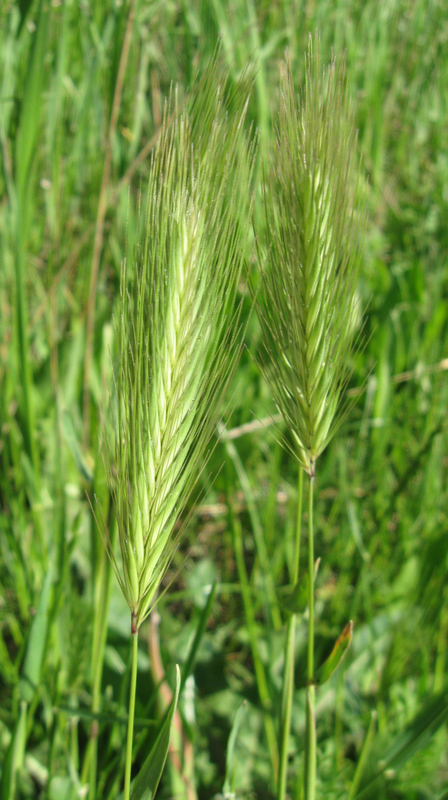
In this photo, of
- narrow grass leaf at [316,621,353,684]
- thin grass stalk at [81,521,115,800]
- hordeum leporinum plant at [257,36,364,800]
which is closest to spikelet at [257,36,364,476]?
hordeum leporinum plant at [257,36,364,800]

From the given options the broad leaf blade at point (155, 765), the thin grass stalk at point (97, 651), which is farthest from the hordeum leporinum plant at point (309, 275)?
the thin grass stalk at point (97, 651)

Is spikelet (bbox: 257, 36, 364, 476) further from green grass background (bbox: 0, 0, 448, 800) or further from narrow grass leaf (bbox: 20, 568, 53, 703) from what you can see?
narrow grass leaf (bbox: 20, 568, 53, 703)

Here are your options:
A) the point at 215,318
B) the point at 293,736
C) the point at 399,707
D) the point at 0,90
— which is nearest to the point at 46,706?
the point at 293,736

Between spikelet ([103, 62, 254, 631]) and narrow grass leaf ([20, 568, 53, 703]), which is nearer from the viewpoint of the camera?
spikelet ([103, 62, 254, 631])

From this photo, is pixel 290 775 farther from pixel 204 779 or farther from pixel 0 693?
pixel 0 693

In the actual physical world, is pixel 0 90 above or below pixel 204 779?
above

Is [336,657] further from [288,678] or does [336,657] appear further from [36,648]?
[36,648]

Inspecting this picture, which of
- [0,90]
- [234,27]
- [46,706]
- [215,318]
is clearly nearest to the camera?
[215,318]
